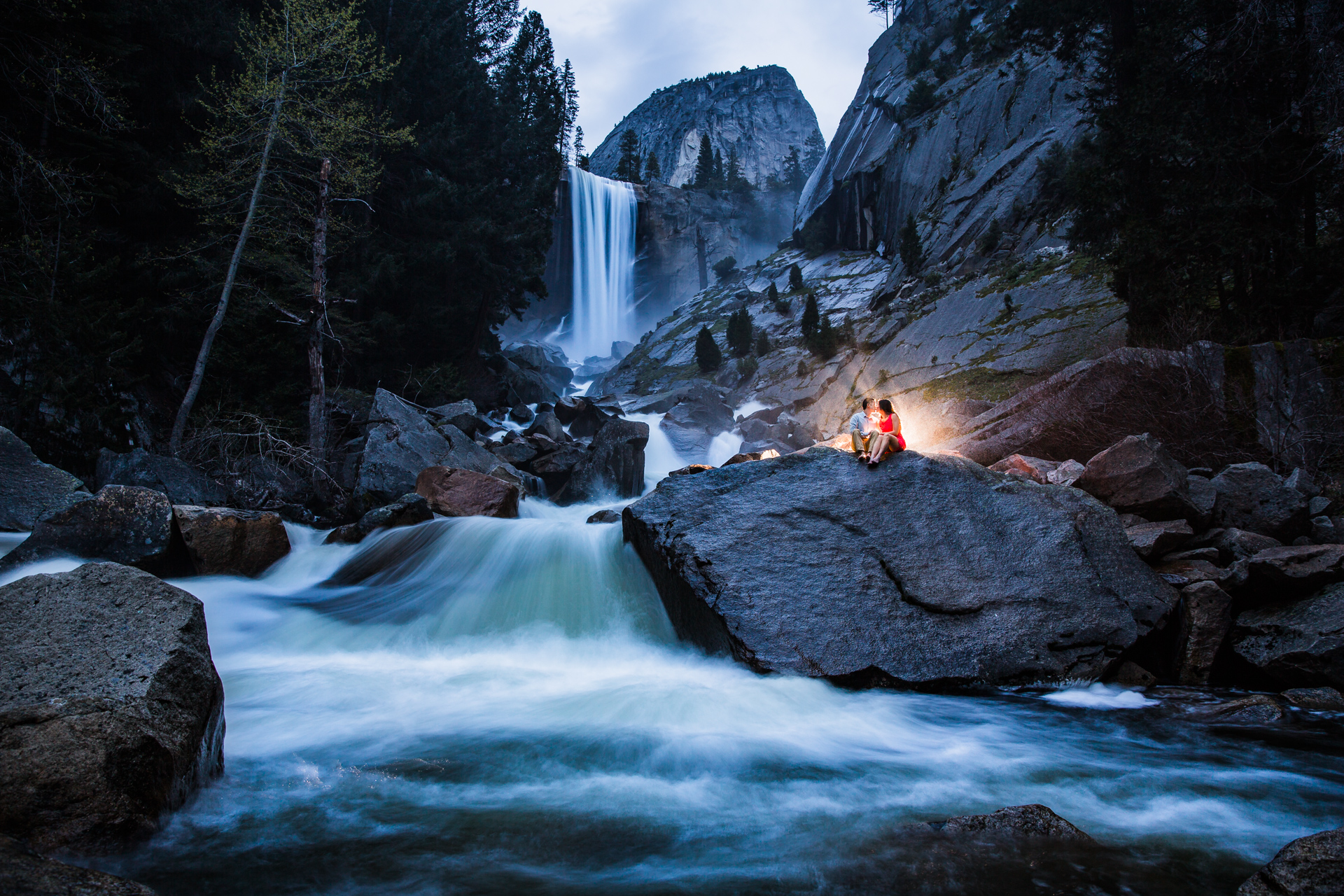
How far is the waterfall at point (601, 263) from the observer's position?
6862 cm

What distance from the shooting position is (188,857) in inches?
130

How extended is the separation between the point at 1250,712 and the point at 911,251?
105ft

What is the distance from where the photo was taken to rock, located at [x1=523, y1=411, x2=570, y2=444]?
2244cm

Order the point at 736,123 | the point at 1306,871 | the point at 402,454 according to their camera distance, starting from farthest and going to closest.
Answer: the point at 736,123 < the point at 402,454 < the point at 1306,871

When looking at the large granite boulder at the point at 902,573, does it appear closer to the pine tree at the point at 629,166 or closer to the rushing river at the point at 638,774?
the rushing river at the point at 638,774

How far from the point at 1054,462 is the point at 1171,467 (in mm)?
3050

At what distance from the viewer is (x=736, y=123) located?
12144 centimetres

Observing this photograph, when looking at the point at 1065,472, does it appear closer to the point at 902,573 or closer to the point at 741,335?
the point at 902,573

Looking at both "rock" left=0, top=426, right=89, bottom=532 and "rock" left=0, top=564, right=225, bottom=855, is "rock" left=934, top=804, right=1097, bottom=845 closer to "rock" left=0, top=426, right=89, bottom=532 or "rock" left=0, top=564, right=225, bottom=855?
"rock" left=0, top=564, right=225, bottom=855

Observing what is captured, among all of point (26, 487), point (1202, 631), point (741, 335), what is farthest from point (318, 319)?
point (741, 335)

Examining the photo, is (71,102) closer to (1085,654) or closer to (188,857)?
(188,857)

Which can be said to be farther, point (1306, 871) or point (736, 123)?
point (736, 123)

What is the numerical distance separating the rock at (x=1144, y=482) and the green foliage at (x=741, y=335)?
33.4 metres

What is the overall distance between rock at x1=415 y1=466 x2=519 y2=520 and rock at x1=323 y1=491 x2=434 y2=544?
1.17 ft
